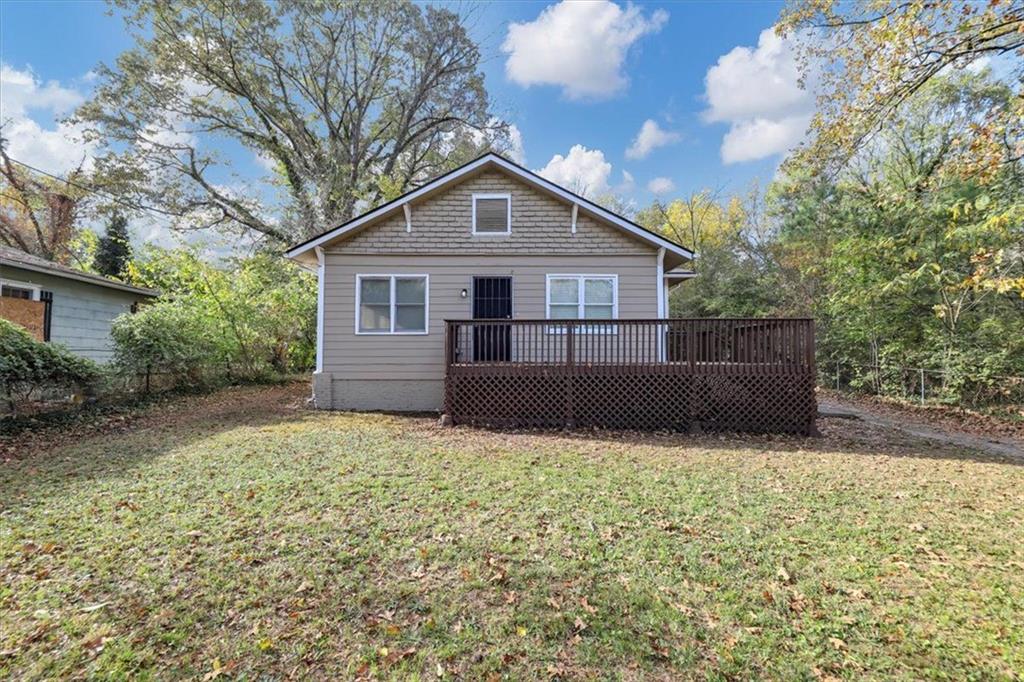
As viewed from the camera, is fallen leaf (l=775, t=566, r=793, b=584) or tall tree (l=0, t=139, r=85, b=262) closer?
fallen leaf (l=775, t=566, r=793, b=584)

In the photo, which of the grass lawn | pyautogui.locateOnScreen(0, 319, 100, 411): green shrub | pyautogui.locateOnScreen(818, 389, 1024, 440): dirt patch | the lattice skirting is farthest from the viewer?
pyautogui.locateOnScreen(818, 389, 1024, 440): dirt patch

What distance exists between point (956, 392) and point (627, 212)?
21254 mm

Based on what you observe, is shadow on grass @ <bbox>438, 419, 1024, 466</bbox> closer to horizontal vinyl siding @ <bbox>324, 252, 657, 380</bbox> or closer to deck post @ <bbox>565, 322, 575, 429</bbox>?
deck post @ <bbox>565, 322, 575, 429</bbox>

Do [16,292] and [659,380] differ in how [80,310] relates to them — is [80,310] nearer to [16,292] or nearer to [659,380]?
[16,292]

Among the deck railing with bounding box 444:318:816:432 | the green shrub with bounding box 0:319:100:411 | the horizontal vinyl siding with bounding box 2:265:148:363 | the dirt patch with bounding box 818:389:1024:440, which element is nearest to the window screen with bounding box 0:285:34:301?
the horizontal vinyl siding with bounding box 2:265:148:363

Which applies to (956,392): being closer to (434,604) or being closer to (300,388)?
(434,604)

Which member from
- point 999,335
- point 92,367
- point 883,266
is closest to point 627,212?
point 883,266

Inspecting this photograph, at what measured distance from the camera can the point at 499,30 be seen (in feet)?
62.5

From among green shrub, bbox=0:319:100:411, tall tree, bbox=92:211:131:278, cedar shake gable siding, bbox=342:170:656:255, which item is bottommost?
green shrub, bbox=0:319:100:411

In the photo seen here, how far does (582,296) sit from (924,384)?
968 cm

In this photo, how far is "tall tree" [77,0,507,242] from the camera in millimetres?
16500

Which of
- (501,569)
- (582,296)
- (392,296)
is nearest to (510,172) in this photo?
(582,296)

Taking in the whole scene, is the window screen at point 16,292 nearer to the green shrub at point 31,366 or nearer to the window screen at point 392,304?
the green shrub at point 31,366

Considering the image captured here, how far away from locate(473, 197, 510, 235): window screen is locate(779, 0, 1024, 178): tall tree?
20.5 feet
